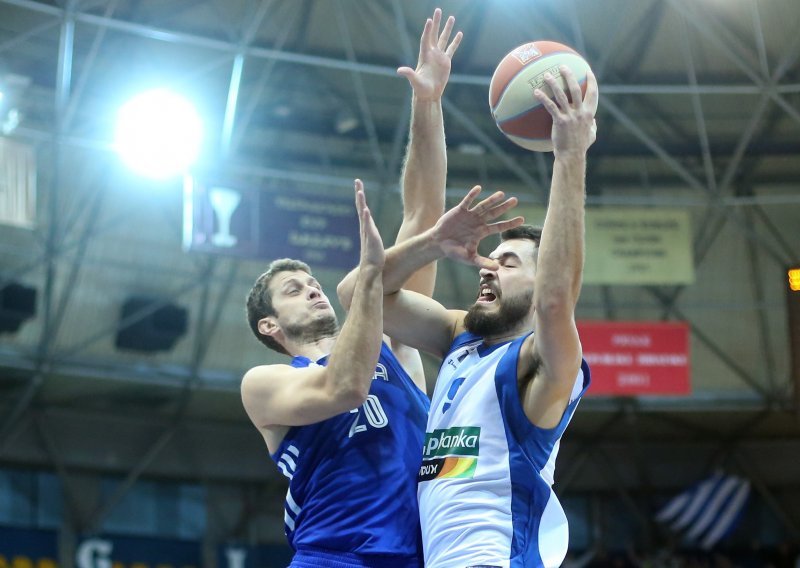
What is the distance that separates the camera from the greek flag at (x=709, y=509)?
24000mm

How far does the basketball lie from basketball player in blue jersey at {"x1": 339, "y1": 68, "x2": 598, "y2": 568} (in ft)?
0.84

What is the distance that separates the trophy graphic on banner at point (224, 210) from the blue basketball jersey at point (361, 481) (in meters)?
11.7

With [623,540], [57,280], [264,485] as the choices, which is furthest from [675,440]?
[57,280]

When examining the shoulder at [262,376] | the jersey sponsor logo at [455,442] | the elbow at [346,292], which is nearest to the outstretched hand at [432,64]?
the elbow at [346,292]

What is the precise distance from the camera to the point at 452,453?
17.1 feet

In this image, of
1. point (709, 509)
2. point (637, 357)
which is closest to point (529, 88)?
point (637, 357)

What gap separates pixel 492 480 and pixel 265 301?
6.01ft

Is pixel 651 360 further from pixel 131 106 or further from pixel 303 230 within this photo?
pixel 131 106

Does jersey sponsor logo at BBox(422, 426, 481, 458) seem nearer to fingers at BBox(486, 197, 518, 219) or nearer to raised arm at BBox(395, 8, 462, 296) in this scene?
fingers at BBox(486, 197, 518, 219)

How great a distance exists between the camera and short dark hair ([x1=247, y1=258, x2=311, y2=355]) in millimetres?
6293

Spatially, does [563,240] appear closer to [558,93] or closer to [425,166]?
[558,93]

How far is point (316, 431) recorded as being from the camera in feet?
18.6

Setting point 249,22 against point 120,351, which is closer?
point 249,22

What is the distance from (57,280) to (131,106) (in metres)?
4.26
